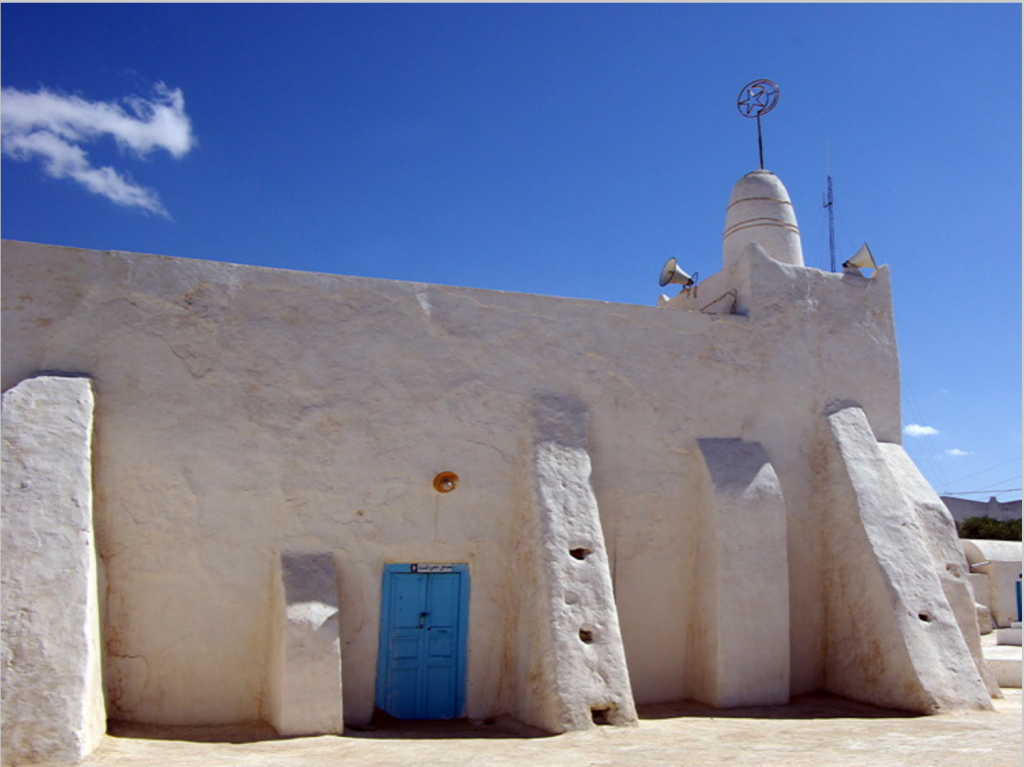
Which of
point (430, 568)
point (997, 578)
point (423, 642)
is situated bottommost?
point (423, 642)

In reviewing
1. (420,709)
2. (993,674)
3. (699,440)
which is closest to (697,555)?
(699,440)

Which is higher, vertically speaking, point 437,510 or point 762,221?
point 762,221

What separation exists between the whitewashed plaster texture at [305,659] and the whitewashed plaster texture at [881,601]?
5.28 m

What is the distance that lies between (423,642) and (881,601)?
463 centimetres

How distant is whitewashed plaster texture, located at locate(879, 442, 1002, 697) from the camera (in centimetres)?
958

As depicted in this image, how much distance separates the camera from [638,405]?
31.3 feet

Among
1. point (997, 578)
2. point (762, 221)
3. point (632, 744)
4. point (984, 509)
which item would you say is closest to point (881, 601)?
point (632, 744)

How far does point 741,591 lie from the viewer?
9031mm

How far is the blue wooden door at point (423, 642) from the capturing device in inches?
325

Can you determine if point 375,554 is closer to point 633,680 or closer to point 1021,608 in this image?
point 633,680

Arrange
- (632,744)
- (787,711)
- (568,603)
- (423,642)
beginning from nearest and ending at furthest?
(632,744) → (568,603) → (423,642) → (787,711)

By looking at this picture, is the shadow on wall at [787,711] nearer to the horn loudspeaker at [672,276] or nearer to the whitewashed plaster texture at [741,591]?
the whitewashed plaster texture at [741,591]

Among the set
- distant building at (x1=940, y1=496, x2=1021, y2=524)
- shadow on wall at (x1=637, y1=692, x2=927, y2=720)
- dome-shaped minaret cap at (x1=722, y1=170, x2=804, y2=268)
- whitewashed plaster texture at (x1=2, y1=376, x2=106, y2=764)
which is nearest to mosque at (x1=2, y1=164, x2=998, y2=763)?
whitewashed plaster texture at (x1=2, y1=376, x2=106, y2=764)

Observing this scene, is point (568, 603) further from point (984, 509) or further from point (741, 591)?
point (984, 509)
